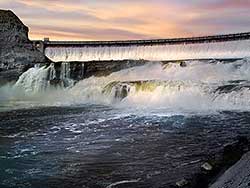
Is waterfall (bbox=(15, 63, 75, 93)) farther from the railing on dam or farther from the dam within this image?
the railing on dam

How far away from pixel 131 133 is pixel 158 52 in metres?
Answer: 26.3

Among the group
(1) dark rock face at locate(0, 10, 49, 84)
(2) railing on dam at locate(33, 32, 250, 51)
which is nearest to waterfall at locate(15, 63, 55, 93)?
(1) dark rock face at locate(0, 10, 49, 84)

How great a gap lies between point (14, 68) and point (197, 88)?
2235 centimetres

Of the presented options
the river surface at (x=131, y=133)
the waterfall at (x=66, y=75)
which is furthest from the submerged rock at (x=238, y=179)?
the waterfall at (x=66, y=75)

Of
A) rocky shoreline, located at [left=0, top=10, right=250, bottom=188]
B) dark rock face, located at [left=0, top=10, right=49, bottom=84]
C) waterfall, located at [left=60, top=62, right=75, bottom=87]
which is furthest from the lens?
dark rock face, located at [left=0, top=10, right=49, bottom=84]

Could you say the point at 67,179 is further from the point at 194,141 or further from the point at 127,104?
the point at 127,104

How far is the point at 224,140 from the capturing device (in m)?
12.6

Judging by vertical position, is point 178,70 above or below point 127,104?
above

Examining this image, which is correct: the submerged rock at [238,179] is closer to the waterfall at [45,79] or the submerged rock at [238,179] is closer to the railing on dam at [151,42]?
the waterfall at [45,79]

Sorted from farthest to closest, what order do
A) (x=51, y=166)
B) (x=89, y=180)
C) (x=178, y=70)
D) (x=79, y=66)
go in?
(x=79, y=66) < (x=178, y=70) < (x=51, y=166) < (x=89, y=180)

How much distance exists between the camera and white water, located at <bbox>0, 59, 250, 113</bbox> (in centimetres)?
2195

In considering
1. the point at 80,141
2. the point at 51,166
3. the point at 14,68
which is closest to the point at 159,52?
the point at 14,68

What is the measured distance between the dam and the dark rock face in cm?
118

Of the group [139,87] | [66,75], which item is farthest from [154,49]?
[139,87]
